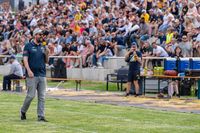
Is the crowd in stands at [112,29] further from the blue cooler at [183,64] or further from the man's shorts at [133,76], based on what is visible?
the man's shorts at [133,76]

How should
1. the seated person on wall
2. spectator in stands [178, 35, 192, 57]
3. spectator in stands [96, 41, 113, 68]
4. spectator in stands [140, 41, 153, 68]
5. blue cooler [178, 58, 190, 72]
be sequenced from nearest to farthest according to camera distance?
blue cooler [178, 58, 190, 72] → spectator in stands [178, 35, 192, 57] → spectator in stands [140, 41, 153, 68] → the seated person on wall → spectator in stands [96, 41, 113, 68]

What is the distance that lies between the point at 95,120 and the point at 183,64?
9.13 m

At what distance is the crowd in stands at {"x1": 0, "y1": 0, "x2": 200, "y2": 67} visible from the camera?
95.3ft

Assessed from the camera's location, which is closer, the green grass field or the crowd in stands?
the green grass field

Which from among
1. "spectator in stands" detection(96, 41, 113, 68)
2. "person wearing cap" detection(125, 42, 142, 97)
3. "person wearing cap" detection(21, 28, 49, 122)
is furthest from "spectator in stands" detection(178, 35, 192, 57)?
"person wearing cap" detection(21, 28, 49, 122)

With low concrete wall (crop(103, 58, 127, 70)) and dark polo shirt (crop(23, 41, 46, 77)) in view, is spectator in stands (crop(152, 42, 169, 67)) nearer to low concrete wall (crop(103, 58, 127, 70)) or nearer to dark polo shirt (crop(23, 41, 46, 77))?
low concrete wall (crop(103, 58, 127, 70))

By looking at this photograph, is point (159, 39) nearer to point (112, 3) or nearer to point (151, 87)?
point (151, 87)

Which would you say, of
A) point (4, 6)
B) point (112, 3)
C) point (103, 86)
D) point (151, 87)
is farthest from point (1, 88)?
point (4, 6)

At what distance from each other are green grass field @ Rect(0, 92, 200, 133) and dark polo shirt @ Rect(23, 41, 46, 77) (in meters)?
1.16

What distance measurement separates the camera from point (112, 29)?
110 feet

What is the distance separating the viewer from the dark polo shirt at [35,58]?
55.3 ft

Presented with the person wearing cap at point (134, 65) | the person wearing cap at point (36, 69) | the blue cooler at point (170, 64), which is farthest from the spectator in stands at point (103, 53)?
the person wearing cap at point (36, 69)

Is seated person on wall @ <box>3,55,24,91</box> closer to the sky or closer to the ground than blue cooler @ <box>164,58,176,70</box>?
closer to the ground

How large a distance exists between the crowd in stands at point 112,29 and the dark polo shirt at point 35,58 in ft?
35.1
